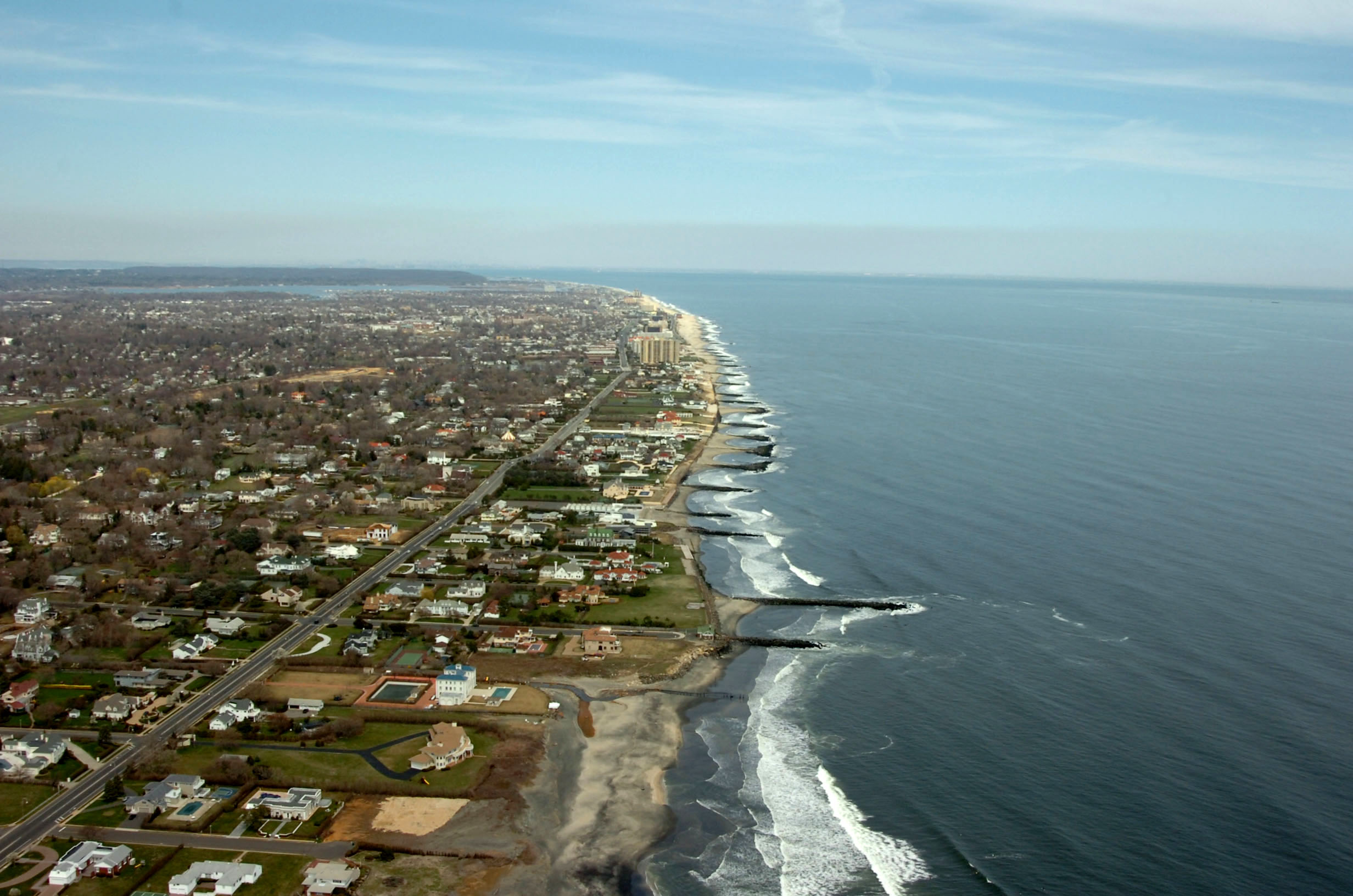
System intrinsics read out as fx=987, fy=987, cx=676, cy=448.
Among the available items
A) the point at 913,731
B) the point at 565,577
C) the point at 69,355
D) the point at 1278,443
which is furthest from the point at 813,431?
the point at 69,355

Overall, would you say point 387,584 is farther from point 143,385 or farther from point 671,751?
point 143,385

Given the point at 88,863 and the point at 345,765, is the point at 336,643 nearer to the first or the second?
the point at 345,765

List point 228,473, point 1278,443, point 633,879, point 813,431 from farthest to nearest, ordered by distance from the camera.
Answer: 1. point 813,431
2. point 1278,443
3. point 228,473
4. point 633,879

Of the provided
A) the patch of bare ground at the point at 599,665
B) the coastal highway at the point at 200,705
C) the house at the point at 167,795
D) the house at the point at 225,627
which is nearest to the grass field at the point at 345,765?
the house at the point at 167,795

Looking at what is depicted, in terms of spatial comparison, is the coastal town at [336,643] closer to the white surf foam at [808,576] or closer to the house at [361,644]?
the house at [361,644]

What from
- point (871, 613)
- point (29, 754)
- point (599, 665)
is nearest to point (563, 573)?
point (599, 665)

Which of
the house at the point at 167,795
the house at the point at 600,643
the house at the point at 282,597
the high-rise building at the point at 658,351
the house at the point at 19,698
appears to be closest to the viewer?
the house at the point at 167,795
